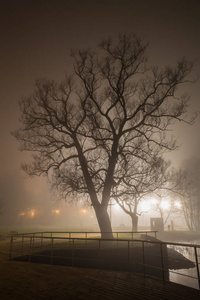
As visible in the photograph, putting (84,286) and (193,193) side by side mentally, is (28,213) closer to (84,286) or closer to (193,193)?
(193,193)

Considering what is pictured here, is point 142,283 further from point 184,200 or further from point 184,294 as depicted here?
point 184,200

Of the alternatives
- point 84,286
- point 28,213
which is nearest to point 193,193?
point 84,286

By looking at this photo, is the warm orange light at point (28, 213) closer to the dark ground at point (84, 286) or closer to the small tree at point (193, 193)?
the small tree at point (193, 193)

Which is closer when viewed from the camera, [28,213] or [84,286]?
[84,286]

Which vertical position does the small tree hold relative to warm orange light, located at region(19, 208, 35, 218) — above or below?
above

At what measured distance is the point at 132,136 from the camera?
16.9 meters

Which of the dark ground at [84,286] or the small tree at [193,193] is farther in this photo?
the small tree at [193,193]

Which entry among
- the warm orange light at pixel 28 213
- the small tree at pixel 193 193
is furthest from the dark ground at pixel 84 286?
the warm orange light at pixel 28 213

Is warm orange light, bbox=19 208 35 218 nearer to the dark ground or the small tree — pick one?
the small tree

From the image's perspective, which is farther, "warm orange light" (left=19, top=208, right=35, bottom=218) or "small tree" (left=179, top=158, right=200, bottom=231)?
"warm orange light" (left=19, top=208, right=35, bottom=218)

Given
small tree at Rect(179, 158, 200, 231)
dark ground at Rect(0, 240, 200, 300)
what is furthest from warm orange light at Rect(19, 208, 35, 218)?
dark ground at Rect(0, 240, 200, 300)

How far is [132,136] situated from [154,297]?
499 inches

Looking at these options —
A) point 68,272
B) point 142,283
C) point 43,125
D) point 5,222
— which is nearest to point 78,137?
point 43,125

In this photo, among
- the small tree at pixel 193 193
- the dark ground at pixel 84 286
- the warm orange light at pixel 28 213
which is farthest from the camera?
the warm orange light at pixel 28 213
